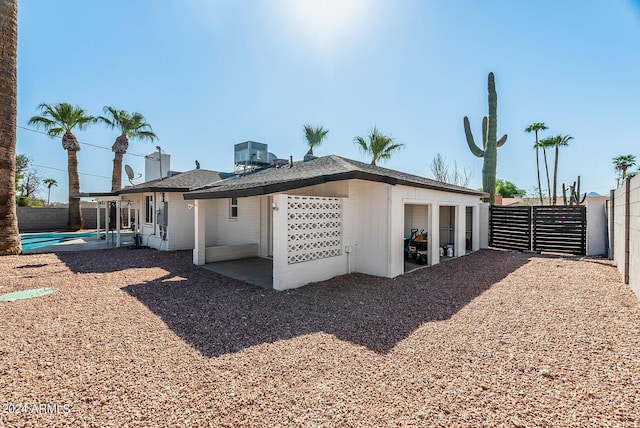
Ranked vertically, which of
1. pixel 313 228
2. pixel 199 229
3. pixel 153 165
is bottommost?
pixel 199 229

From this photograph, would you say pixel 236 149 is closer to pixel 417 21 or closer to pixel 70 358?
pixel 417 21

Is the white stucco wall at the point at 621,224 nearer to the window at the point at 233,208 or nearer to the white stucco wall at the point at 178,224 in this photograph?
the window at the point at 233,208

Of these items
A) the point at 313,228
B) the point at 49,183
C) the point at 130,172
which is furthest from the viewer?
the point at 49,183

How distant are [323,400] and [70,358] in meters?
3.09

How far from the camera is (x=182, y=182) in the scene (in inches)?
544

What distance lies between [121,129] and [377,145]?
18.2 metres

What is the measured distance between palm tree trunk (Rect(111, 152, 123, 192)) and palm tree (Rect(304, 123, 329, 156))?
1344 centimetres

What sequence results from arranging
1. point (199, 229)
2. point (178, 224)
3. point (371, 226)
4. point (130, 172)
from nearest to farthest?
point (371, 226) → point (199, 229) → point (178, 224) → point (130, 172)

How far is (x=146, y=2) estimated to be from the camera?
32.3 ft

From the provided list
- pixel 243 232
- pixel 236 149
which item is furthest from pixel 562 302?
pixel 236 149

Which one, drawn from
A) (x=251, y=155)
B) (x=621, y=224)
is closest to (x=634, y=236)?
(x=621, y=224)

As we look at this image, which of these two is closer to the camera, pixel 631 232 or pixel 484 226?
pixel 631 232

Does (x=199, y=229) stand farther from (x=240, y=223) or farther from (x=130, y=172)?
(x=130, y=172)

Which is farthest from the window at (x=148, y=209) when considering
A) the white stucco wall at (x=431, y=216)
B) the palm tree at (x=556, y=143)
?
the palm tree at (x=556, y=143)
